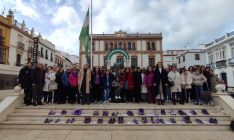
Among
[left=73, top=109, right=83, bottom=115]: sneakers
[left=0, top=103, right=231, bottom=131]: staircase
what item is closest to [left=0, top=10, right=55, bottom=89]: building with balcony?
[left=0, top=103, right=231, bottom=131]: staircase

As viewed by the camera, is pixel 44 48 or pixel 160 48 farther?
pixel 160 48

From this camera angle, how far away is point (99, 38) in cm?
4200

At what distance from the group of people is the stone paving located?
2239mm

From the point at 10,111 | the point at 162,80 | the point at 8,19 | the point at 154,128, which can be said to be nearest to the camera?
the point at 154,128

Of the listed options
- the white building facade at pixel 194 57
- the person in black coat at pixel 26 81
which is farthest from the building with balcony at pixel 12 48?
the white building facade at pixel 194 57

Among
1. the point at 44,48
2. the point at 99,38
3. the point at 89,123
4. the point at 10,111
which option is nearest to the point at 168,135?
the point at 89,123

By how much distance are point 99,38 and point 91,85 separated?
114ft

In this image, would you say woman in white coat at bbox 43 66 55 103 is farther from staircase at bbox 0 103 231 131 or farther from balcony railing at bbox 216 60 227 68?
balcony railing at bbox 216 60 227 68

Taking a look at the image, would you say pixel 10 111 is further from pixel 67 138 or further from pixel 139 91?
pixel 139 91

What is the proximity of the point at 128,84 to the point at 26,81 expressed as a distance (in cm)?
412

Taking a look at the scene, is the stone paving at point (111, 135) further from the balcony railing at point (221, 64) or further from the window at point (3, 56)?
the balcony railing at point (221, 64)

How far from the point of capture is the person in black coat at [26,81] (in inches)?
289

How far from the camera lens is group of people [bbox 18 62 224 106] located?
7535 millimetres

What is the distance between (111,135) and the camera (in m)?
5.12
